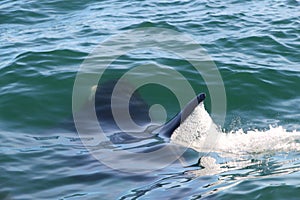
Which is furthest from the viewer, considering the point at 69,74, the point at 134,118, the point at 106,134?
the point at 69,74

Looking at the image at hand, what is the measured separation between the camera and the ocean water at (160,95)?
7406 mm

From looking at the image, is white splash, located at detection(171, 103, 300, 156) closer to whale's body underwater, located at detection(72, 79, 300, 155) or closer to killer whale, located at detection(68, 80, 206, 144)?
whale's body underwater, located at detection(72, 79, 300, 155)

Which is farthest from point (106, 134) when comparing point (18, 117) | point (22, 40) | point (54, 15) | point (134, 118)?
point (54, 15)

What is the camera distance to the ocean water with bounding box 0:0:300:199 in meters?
7.41

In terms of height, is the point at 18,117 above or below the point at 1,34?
below

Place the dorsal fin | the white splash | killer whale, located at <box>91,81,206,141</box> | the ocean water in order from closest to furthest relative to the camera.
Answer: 1. the ocean water
2. the dorsal fin
3. killer whale, located at <box>91,81,206,141</box>
4. the white splash

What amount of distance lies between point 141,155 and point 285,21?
7.96 meters

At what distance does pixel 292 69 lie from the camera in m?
12.4

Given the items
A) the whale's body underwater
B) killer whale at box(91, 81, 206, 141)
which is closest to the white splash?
the whale's body underwater

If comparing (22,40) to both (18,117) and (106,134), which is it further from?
(106,134)

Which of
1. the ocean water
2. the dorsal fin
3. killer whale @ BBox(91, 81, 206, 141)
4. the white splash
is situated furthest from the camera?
the white splash

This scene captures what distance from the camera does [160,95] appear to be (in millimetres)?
11625

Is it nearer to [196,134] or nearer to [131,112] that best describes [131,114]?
[131,112]

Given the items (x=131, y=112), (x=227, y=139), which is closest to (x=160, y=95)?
(x=131, y=112)
